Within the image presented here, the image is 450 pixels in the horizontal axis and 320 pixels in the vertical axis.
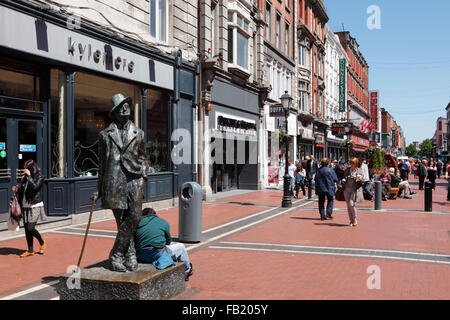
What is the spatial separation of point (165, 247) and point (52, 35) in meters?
7.36

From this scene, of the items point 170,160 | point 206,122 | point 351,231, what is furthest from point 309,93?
point 351,231

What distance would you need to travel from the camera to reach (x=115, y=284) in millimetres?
4820

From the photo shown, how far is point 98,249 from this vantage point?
8.21 m

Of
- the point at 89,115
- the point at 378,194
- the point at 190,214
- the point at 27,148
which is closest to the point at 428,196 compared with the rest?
the point at 378,194

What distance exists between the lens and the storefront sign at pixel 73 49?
9.62 m

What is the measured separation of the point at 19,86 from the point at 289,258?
25.1 feet

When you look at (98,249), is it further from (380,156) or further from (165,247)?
(380,156)

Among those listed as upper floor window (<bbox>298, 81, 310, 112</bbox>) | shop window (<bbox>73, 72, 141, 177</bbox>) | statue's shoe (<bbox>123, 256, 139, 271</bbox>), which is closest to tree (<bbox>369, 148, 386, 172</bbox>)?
upper floor window (<bbox>298, 81, 310, 112</bbox>)

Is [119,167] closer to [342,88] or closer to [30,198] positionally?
[30,198]

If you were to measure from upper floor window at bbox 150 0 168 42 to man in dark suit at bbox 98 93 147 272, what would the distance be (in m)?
11.0

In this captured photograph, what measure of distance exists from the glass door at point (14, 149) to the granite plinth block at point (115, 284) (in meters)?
5.49

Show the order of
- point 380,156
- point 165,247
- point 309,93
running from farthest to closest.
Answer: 1. point 309,93
2. point 380,156
3. point 165,247

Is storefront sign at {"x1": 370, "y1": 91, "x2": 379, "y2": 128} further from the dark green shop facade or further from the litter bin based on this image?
the litter bin

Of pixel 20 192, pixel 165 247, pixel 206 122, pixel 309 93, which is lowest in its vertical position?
pixel 165 247
